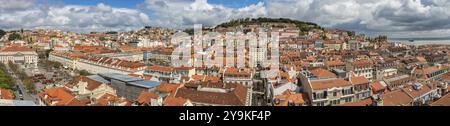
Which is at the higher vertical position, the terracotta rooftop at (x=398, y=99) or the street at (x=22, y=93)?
→ the terracotta rooftop at (x=398, y=99)

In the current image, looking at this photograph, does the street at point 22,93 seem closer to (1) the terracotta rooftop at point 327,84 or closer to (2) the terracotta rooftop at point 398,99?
(1) the terracotta rooftop at point 327,84

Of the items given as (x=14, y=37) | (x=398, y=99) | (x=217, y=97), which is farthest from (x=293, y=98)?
(x=14, y=37)

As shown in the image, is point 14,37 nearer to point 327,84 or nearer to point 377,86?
point 377,86

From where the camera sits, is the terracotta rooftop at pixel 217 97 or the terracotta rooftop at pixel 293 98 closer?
the terracotta rooftop at pixel 293 98

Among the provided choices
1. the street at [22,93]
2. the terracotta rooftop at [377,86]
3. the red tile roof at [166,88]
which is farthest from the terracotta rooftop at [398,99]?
the street at [22,93]

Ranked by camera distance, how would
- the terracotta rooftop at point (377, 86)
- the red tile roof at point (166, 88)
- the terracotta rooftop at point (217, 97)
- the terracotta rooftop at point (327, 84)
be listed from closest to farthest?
1. the terracotta rooftop at point (217, 97)
2. the terracotta rooftop at point (327, 84)
3. the red tile roof at point (166, 88)
4. the terracotta rooftop at point (377, 86)

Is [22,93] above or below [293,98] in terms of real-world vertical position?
below

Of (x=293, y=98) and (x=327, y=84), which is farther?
(x=327, y=84)

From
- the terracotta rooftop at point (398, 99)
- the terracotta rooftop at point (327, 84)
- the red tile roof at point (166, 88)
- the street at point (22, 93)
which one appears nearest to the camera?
the terracotta rooftop at point (398, 99)

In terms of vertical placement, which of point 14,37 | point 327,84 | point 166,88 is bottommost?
point 166,88

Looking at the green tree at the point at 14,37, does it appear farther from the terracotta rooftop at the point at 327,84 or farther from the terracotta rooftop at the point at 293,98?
the terracotta rooftop at the point at 327,84

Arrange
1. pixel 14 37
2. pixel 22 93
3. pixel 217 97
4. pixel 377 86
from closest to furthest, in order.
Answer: pixel 217 97 → pixel 377 86 → pixel 22 93 → pixel 14 37

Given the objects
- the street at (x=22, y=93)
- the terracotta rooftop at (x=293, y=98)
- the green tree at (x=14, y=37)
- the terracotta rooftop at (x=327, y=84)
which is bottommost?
the street at (x=22, y=93)
